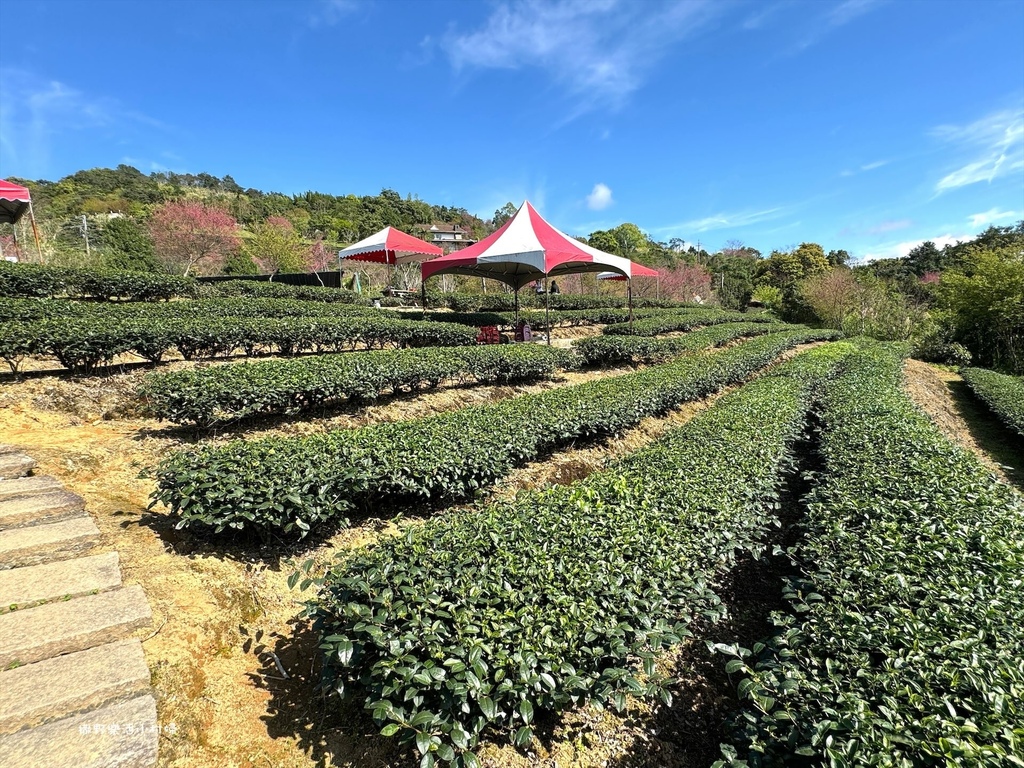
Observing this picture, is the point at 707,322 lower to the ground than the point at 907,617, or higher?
higher

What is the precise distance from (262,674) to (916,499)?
3.85 m

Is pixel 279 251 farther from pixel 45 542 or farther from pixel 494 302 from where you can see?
pixel 45 542

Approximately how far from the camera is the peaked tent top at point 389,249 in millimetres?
10773

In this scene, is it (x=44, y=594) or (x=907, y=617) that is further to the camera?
(x=44, y=594)

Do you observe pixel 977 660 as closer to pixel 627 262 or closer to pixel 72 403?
pixel 72 403

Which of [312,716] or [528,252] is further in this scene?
[528,252]

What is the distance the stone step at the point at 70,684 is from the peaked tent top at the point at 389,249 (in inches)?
386

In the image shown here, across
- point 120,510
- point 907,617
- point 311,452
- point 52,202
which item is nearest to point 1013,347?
point 907,617

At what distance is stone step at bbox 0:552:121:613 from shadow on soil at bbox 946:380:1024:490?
8640mm

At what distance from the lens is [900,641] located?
1640 mm

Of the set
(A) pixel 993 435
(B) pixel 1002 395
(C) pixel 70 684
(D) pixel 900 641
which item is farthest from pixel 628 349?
(C) pixel 70 684

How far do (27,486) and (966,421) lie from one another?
14.2m

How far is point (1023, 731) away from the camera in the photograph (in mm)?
1207

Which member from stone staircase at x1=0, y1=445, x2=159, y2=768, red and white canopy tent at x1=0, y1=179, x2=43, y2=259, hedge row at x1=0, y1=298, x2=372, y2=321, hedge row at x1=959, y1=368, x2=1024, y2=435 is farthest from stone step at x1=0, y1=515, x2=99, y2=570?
hedge row at x1=959, y1=368, x2=1024, y2=435
